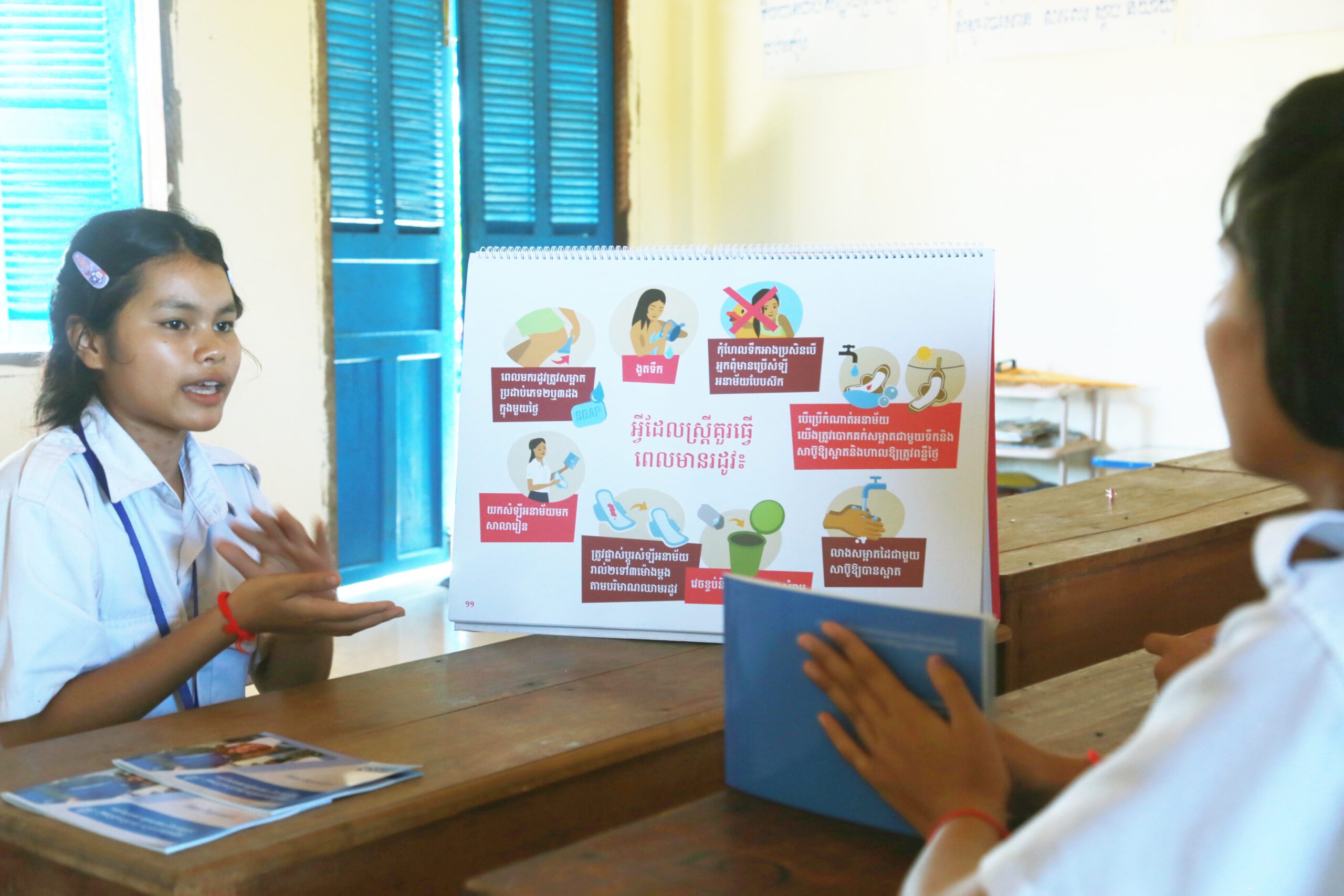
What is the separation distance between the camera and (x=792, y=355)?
164 centimetres

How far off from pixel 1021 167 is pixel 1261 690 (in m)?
4.14

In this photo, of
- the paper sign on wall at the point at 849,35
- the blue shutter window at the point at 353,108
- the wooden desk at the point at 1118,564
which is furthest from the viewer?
the paper sign on wall at the point at 849,35

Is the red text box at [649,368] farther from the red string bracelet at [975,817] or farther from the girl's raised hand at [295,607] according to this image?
the red string bracelet at [975,817]

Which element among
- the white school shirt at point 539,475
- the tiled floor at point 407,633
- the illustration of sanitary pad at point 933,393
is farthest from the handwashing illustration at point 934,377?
the tiled floor at point 407,633

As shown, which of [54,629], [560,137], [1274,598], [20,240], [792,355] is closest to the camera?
[1274,598]

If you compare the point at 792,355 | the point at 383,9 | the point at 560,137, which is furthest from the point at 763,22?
the point at 792,355

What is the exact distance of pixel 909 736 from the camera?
91 centimetres

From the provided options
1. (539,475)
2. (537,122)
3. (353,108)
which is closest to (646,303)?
(539,475)

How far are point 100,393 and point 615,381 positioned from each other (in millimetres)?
662

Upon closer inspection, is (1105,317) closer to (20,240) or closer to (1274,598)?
(20,240)

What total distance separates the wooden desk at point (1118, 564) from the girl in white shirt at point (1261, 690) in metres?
1.01

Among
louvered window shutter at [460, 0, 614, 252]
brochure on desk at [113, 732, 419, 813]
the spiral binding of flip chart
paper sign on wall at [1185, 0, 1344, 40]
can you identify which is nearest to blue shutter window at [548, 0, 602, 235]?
louvered window shutter at [460, 0, 614, 252]

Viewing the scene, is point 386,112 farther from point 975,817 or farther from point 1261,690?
point 1261,690

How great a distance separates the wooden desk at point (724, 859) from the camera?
0.93 metres
